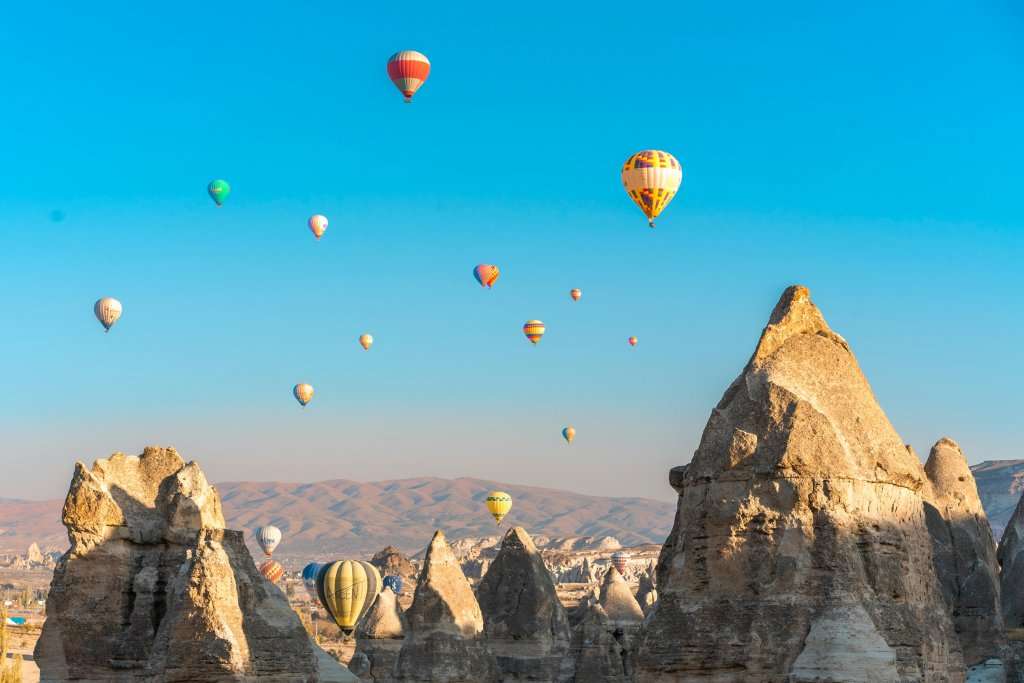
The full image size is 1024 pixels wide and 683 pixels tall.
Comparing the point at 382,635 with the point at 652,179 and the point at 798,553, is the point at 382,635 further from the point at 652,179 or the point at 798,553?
the point at 798,553

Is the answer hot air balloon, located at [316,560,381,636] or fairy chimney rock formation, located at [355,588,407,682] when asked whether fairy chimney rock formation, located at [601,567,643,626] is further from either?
hot air balloon, located at [316,560,381,636]

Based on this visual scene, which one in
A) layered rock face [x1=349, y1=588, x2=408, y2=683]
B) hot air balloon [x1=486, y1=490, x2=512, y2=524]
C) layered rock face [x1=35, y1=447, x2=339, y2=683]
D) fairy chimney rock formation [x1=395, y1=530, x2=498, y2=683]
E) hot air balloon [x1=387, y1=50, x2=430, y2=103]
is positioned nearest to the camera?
layered rock face [x1=35, y1=447, x2=339, y2=683]

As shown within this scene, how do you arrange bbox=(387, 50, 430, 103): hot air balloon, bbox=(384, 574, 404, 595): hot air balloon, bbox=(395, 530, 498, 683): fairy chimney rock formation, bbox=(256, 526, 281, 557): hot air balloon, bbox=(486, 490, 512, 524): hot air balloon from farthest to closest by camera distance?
1. bbox=(256, 526, 281, 557): hot air balloon
2. bbox=(384, 574, 404, 595): hot air balloon
3. bbox=(486, 490, 512, 524): hot air balloon
4. bbox=(387, 50, 430, 103): hot air balloon
5. bbox=(395, 530, 498, 683): fairy chimney rock formation

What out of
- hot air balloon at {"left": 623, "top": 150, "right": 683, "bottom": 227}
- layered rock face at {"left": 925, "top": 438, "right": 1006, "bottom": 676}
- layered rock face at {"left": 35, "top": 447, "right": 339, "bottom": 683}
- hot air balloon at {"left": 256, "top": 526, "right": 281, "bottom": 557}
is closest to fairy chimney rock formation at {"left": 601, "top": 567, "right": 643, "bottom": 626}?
hot air balloon at {"left": 623, "top": 150, "right": 683, "bottom": 227}

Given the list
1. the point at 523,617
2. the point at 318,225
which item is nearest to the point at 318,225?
the point at 318,225

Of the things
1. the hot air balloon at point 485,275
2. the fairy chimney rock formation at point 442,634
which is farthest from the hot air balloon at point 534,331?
the fairy chimney rock formation at point 442,634

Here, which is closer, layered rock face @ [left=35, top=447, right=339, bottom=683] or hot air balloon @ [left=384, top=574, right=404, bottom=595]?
layered rock face @ [left=35, top=447, right=339, bottom=683]

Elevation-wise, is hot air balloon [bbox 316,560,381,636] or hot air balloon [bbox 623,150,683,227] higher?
hot air balloon [bbox 623,150,683,227]
